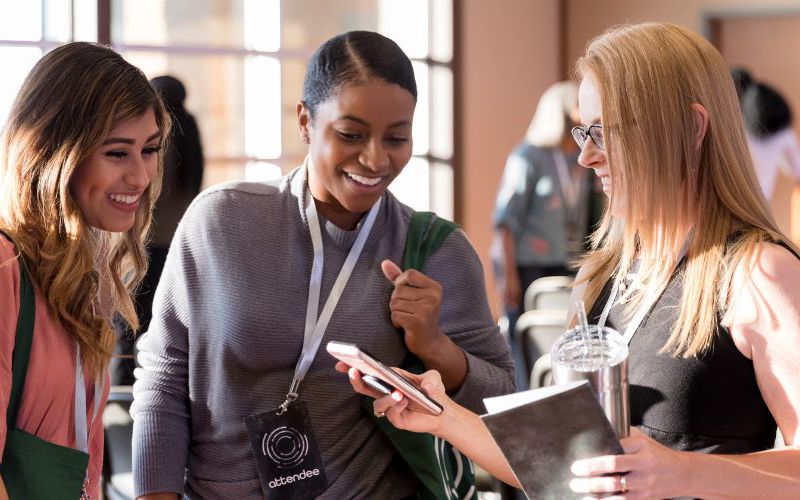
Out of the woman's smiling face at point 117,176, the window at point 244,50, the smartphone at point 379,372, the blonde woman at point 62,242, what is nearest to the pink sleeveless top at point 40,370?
the blonde woman at point 62,242

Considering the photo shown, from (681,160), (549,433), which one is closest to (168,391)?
(549,433)

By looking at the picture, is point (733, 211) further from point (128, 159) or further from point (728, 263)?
point (128, 159)

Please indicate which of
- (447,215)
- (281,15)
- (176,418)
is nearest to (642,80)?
(176,418)

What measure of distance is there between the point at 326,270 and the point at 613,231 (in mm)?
544

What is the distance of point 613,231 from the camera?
209 cm

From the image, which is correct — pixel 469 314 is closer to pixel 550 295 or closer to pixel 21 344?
pixel 21 344

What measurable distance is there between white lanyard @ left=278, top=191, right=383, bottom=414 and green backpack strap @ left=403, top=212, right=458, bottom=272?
0.27 feet

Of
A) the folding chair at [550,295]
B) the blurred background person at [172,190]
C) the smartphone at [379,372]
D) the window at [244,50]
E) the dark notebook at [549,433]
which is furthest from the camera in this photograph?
the window at [244,50]

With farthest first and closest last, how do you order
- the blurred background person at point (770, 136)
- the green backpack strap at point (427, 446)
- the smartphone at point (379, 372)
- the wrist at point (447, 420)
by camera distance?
the blurred background person at point (770, 136), the green backpack strap at point (427, 446), the wrist at point (447, 420), the smartphone at point (379, 372)

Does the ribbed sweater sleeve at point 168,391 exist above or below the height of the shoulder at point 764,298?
below

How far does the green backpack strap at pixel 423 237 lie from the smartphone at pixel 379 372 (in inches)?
12.9

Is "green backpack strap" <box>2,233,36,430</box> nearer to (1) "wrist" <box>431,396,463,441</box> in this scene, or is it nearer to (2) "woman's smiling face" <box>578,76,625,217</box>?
(1) "wrist" <box>431,396,463,441</box>

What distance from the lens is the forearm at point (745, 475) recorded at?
1.61 metres

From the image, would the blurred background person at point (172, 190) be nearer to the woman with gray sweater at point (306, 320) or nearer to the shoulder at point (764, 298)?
the woman with gray sweater at point (306, 320)
